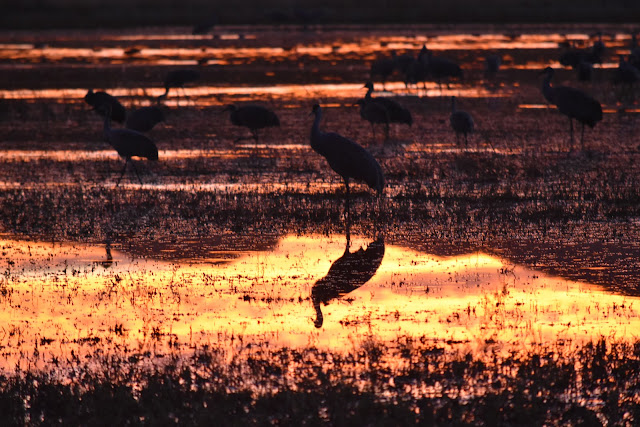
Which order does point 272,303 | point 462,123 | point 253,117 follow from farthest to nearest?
point 253,117 → point 462,123 → point 272,303

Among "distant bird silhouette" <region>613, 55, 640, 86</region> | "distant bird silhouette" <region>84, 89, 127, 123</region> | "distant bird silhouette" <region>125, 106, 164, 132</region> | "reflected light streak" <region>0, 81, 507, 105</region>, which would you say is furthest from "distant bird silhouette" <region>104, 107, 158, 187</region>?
"distant bird silhouette" <region>613, 55, 640, 86</region>

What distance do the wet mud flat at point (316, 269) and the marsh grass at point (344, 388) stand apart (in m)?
0.02

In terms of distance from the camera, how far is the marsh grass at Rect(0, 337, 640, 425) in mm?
6716

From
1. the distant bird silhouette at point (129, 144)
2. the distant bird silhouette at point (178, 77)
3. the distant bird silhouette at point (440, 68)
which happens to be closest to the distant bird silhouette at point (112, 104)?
the distant bird silhouette at point (178, 77)

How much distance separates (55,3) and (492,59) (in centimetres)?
5923

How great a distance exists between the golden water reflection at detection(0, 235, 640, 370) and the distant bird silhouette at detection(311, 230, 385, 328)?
0.14 ft

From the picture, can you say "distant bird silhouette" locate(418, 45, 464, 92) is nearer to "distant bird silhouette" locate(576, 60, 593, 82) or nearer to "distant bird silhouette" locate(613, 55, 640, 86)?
"distant bird silhouette" locate(576, 60, 593, 82)

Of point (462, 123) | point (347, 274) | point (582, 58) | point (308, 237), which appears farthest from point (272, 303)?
point (582, 58)

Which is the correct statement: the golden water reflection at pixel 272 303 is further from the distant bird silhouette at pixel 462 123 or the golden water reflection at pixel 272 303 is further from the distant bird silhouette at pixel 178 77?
the distant bird silhouette at pixel 178 77

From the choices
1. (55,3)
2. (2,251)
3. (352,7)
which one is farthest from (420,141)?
(55,3)

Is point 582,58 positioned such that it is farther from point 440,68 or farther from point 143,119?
point 143,119

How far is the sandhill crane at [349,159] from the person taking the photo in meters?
13.1

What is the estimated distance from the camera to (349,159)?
13352 mm

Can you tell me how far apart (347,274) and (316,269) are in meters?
0.38
